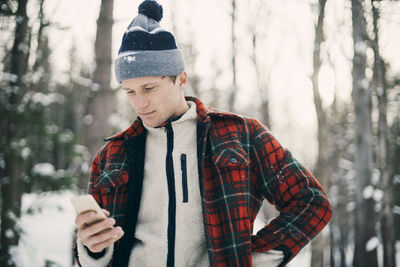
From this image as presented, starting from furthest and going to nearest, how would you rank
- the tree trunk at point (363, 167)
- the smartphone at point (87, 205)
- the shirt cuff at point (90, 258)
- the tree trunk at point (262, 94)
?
the tree trunk at point (262, 94) < the tree trunk at point (363, 167) < the shirt cuff at point (90, 258) < the smartphone at point (87, 205)

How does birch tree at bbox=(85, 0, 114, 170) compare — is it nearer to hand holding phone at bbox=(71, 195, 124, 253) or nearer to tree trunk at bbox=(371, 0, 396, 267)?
hand holding phone at bbox=(71, 195, 124, 253)

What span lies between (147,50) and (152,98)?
290mm

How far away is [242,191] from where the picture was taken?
1625mm

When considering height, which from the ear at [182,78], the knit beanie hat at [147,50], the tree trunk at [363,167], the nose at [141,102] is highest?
the knit beanie hat at [147,50]

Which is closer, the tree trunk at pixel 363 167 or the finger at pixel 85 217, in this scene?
the finger at pixel 85 217

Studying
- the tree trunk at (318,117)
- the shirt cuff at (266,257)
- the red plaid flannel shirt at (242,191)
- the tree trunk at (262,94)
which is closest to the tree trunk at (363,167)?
the tree trunk at (262,94)

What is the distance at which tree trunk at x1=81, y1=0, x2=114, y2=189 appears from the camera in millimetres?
5035

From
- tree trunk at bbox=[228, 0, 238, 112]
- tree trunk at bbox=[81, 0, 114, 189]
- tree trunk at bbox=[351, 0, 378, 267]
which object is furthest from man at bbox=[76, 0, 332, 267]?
tree trunk at bbox=[228, 0, 238, 112]

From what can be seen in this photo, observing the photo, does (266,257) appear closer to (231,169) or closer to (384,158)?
(231,169)

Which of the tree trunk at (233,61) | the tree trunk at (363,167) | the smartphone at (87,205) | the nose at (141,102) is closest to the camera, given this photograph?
the smartphone at (87,205)

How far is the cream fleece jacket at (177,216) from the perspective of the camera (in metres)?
1.61

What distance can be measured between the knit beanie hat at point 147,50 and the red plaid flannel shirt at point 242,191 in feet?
1.26

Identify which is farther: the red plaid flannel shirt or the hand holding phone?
the red plaid flannel shirt

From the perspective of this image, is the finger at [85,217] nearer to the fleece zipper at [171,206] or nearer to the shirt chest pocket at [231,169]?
the fleece zipper at [171,206]
